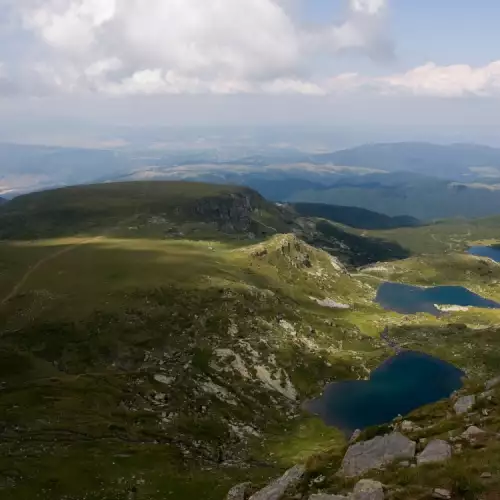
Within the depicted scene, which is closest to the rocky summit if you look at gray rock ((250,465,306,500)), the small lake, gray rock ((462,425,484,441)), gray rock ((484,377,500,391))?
gray rock ((462,425,484,441))

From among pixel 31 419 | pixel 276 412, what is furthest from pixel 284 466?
pixel 31 419

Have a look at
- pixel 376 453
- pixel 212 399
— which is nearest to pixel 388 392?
pixel 212 399

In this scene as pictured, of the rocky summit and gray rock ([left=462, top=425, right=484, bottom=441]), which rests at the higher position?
gray rock ([left=462, top=425, right=484, bottom=441])

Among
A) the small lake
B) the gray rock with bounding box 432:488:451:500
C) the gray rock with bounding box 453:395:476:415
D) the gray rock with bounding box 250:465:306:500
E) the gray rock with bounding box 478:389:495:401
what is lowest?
the small lake

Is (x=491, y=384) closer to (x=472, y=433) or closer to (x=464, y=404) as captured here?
(x=464, y=404)

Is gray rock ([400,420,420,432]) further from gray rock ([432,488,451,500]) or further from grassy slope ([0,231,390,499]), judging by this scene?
grassy slope ([0,231,390,499])

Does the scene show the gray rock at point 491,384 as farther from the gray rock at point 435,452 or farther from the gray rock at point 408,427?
the gray rock at point 435,452

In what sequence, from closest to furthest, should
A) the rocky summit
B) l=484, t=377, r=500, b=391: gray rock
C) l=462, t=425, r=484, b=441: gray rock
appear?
l=462, t=425, r=484, b=441: gray rock < the rocky summit < l=484, t=377, r=500, b=391: gray rock

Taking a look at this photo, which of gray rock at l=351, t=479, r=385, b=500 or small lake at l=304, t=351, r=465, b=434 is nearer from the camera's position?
gray rock at l=351, t=479, r=385, b=500
